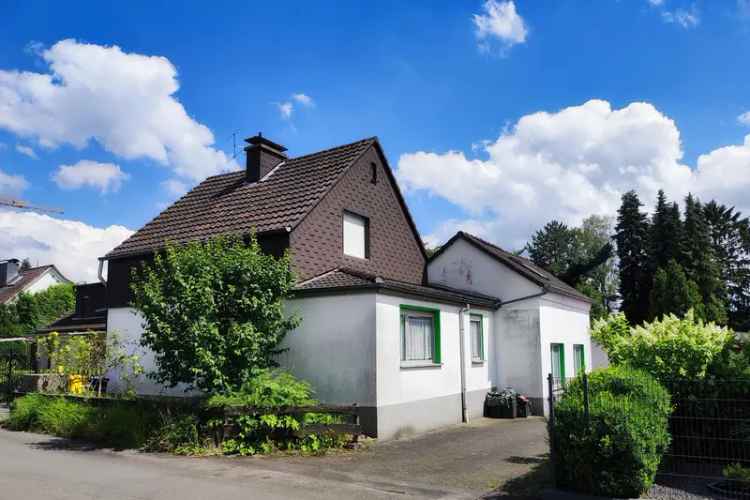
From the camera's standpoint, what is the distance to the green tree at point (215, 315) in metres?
12.0

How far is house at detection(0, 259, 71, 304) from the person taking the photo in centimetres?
4878

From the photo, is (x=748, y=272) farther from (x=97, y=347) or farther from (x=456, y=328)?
(x=97, y=347)

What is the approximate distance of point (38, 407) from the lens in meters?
14.5

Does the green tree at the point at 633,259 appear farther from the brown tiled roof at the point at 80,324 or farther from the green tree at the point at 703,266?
the brown tiled roof at the point at 80,324

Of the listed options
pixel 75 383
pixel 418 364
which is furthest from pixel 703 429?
pixel 75 383

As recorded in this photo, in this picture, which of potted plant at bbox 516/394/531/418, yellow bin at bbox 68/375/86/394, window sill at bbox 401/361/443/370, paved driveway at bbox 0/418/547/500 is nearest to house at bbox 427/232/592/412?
potted plant at bbox 516/394/531/418

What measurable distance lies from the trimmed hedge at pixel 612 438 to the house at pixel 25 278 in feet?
164

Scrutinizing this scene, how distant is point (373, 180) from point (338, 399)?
8493mm

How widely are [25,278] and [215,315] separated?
153 ft

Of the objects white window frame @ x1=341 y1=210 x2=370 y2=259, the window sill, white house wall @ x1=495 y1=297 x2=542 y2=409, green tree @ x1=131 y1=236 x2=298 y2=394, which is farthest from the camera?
white house wall @ x1=495 y1=297 x2=542 y2=409

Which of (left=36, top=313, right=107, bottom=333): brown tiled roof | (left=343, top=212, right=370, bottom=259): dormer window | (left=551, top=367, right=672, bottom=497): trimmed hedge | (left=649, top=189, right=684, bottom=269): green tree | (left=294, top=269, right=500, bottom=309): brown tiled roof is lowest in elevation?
(left=551, top=367, right=672, bottom=497): trimmed hedge

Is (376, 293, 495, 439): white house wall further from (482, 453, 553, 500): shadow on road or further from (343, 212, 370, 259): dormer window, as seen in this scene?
(482, 453, 553, 500): shadow on road

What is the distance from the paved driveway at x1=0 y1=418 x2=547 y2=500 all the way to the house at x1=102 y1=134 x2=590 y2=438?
74.9 inches

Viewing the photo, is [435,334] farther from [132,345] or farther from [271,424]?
[132,345]
